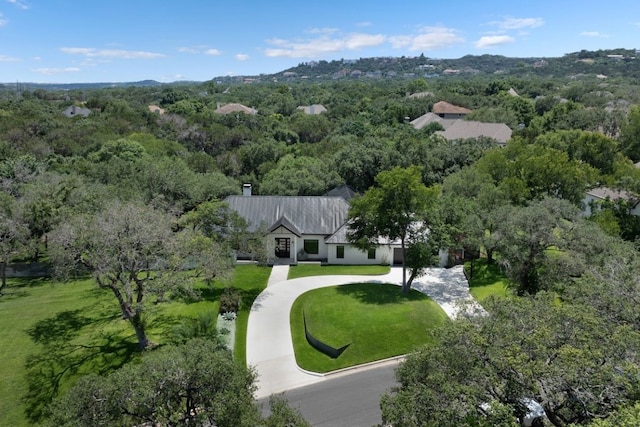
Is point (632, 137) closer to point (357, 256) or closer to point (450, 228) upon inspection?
point (450, 228)

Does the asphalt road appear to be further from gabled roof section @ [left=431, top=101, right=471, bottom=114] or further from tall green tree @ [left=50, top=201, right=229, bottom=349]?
gabled roof section @ [left=431, top=101, right=471, bottom=114]

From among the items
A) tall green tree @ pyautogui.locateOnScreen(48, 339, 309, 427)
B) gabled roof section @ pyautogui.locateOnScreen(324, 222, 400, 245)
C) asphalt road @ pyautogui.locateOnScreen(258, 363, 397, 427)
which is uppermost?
tall green tree @ pyautogui.locateOnScreen(48, 339, 309, 427)

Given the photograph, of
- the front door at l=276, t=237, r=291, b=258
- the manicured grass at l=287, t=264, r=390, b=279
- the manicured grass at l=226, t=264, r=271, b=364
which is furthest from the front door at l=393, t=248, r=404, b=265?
the manicured grass at l=226, t=264, r=271, b=364

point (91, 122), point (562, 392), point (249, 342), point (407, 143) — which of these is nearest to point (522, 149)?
point (407, 143)

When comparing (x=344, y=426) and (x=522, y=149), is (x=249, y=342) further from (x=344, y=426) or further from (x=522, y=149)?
(x=522, y=149)

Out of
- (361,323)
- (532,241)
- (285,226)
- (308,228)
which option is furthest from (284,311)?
(532,241)

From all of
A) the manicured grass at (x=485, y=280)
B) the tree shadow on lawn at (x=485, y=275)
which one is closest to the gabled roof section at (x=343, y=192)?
the manicured grass at (x=485, y=280)
